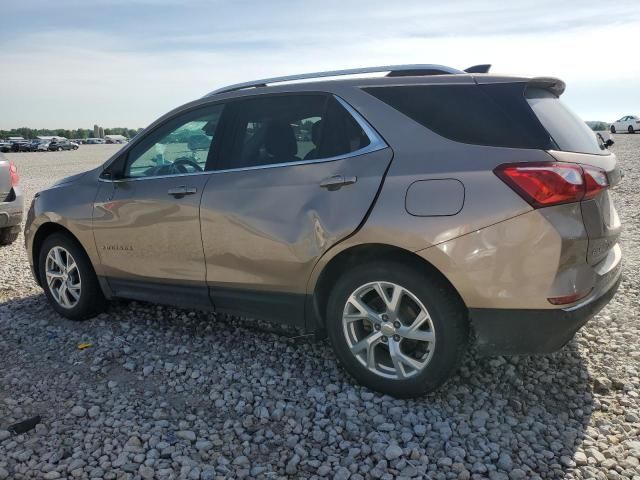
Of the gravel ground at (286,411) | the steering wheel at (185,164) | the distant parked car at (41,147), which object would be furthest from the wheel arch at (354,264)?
the distant parked car at (41,147)

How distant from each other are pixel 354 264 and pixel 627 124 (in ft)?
160

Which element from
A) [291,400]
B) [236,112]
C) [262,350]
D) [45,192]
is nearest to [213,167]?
[236,112]

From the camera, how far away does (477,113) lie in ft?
9.90

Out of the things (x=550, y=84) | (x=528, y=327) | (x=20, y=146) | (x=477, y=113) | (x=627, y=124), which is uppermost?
(x=550, y=84)

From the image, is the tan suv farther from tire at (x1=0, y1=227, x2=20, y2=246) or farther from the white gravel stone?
tire at (x1=0, y1=227, x2=20, y2=246)

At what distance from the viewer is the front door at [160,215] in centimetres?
394

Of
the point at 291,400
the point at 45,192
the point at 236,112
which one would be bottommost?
the point at 291,400

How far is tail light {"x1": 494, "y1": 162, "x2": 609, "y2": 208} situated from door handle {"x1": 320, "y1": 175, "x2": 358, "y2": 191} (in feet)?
2.58

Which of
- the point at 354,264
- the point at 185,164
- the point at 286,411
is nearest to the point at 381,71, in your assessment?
the point at 354,264

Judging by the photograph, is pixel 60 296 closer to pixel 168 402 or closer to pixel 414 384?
pixel 168 402

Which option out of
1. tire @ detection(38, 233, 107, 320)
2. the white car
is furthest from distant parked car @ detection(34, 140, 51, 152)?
tire @ detection(38, 233, 107, 320)

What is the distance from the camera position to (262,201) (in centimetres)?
354

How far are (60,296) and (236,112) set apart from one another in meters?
2.29

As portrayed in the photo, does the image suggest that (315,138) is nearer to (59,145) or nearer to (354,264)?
(354,264)
